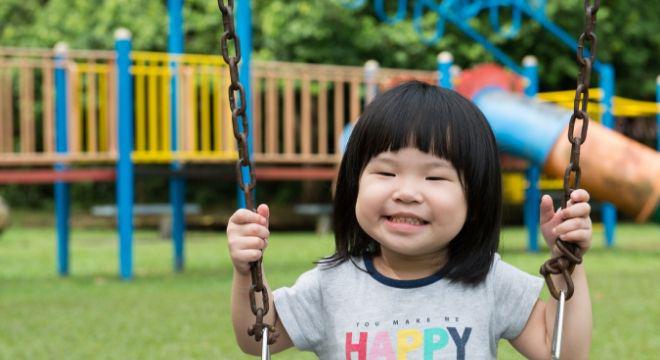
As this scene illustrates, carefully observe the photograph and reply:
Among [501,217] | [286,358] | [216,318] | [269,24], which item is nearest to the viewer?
[501,217]

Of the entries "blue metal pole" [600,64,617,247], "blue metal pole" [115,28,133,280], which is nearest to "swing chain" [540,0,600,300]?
"blue metal pole" [115,28,133,280]

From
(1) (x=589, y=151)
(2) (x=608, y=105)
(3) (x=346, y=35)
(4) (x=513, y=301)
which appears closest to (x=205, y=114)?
(1) (x=589, y=151)

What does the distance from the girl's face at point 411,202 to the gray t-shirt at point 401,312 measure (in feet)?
0.36

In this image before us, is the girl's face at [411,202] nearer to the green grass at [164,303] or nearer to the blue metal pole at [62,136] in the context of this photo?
the green grass at [164,303]

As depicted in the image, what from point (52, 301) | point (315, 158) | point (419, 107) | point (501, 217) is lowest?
point (52, 301)

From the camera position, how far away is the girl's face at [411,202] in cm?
215

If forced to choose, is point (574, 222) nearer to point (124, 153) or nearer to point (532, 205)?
point (124, 153)

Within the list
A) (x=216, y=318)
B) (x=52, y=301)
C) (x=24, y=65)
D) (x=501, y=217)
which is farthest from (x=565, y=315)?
(x=24, y=65)

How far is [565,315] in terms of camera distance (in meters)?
2.20

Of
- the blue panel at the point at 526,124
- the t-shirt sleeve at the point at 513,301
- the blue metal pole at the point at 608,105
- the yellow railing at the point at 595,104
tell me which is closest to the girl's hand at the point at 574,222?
the t-shirt sleeve at the point at 513,301

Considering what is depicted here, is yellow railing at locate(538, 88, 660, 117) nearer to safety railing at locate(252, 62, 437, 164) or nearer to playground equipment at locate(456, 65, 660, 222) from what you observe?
safety railing at locate(252, 62, 437, 164)

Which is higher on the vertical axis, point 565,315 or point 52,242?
point 565,315

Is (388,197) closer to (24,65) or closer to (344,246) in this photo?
(344,246)

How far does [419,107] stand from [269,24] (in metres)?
15.3
